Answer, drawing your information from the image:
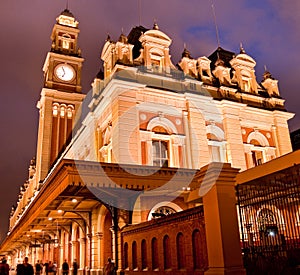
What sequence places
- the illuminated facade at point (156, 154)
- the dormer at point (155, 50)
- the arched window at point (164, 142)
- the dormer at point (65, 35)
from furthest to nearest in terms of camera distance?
1. the dormer at point (65, 35)
2. the dormer at point (155, 50)
3. the arched window at point (164, 142)
4. the illuminated facade at point (156, 154)

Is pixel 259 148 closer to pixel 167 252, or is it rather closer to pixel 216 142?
pixel 216 142

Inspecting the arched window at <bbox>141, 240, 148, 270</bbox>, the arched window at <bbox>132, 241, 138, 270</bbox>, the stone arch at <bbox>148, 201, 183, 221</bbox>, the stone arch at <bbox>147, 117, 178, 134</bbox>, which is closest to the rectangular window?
the stone arch at <bbox>147, 117, 178, 134</bbox>

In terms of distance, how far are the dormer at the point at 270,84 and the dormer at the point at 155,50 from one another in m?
8.47

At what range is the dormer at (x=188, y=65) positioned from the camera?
2350 centimetres

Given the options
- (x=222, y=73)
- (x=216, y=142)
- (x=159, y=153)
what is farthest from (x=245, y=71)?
(x=159, y=153)

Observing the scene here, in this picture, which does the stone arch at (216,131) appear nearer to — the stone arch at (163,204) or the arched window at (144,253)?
the stone arch at (163,204)

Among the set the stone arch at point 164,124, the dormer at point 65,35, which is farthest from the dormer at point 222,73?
the dormer at point 65,35

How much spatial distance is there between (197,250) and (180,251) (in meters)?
1.02

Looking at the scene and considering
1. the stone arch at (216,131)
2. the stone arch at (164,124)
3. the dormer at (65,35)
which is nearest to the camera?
the stone arch at (164,124)

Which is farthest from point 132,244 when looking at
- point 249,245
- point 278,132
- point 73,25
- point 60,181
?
point 73,25

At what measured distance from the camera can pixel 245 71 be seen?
26094 millimetres

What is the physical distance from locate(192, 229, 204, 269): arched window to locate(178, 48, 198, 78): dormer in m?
15.6

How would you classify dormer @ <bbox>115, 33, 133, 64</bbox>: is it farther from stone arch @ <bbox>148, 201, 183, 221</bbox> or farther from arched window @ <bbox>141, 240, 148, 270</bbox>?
arched window @ <bbox>141, 240, 148, 270</bbox>

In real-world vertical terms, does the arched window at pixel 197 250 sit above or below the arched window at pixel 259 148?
below
